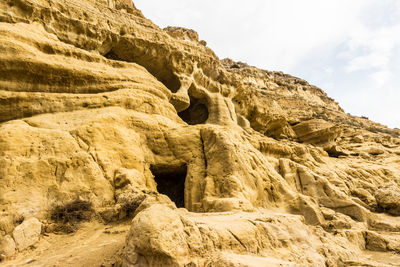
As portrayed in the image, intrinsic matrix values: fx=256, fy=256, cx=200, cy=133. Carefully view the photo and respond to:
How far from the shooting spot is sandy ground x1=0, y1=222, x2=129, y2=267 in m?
3.65

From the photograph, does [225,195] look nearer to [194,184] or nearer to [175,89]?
[194,184]

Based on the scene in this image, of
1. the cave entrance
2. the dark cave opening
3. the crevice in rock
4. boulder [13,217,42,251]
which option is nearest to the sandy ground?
boulder [13,217,42,251]

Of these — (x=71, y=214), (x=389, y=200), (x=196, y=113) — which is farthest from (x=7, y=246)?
(x=196, y=113)

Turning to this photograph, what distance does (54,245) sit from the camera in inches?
169

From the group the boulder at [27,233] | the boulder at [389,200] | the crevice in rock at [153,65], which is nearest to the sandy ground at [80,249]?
the boulder at [27,233]

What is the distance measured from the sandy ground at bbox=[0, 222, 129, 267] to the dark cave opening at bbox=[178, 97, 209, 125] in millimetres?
12566

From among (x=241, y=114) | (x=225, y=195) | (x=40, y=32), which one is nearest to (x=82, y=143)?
(x=225, y=195)

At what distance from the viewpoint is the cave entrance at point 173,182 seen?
8.23 m

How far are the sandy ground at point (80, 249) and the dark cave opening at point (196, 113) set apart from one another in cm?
1257

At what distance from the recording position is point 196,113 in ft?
57.2

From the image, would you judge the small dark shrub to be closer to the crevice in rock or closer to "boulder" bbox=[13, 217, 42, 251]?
"boulder" bbox=[13, 217, 42, 251]

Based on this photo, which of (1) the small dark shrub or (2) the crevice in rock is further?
(2) the crevice in rock

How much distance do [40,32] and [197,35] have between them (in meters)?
31.6

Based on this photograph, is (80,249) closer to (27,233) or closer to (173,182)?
(27,233)
